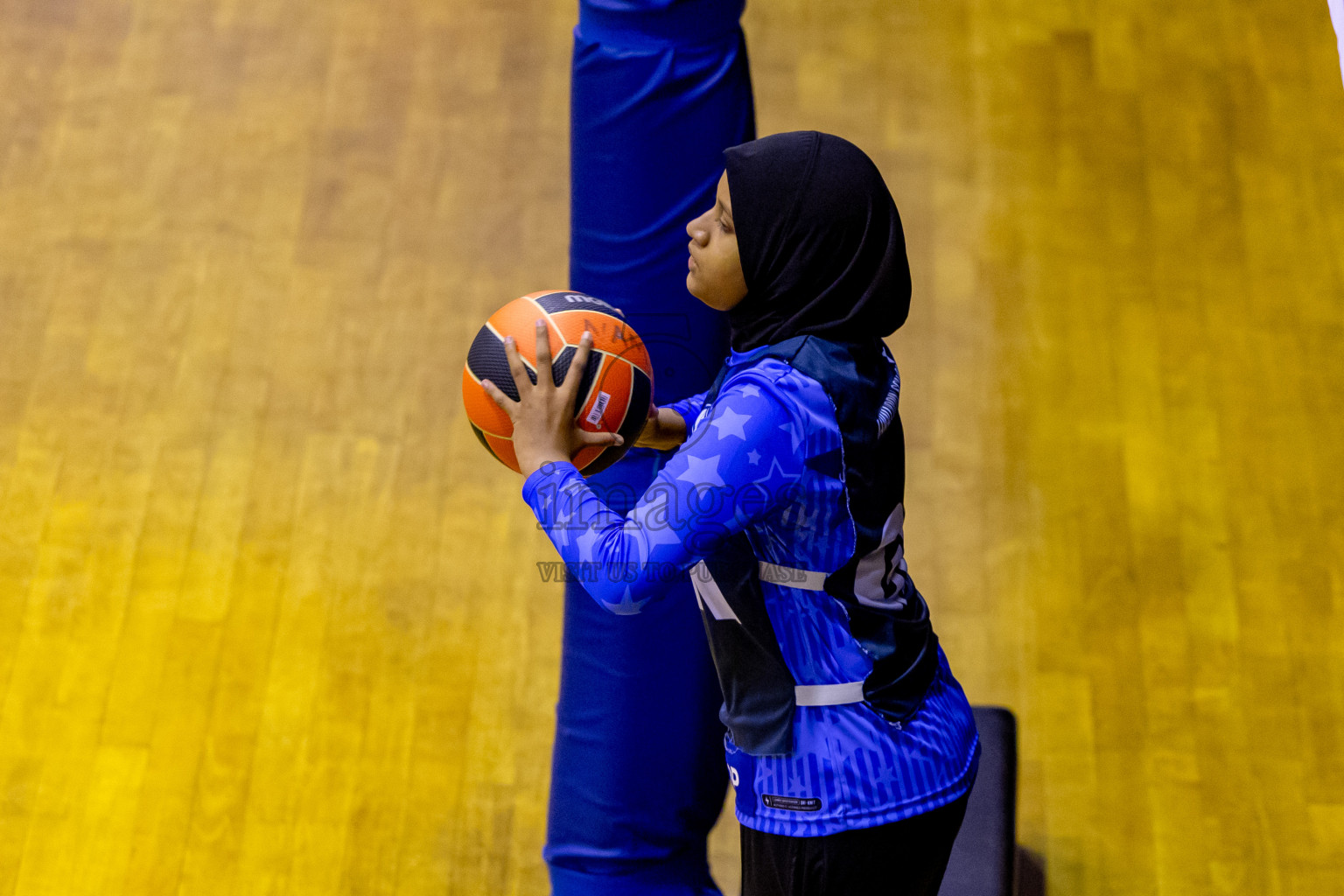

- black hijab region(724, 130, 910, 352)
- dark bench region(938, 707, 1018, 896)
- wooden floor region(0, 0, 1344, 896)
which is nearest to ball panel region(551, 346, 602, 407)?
black hijab region(724, 130, 910, 352)

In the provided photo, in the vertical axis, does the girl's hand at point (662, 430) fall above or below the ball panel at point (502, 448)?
below

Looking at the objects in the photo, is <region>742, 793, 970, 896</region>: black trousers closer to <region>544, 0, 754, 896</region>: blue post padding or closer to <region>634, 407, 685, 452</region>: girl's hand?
<region>634, 407, 685, 452</region>: girl's hand

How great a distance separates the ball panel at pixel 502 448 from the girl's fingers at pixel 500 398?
0.08 metres

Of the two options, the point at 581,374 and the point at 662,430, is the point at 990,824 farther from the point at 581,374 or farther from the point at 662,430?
the point at 581,374

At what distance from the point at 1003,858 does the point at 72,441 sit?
7.77ft

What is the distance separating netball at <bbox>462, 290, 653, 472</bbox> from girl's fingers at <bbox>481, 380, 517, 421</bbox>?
0.09ft

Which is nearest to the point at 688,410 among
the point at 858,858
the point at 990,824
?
the point at 858,858

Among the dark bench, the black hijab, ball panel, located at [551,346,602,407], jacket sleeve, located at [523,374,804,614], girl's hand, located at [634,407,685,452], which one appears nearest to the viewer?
jacket sleeve, located at [523,374,804,614]

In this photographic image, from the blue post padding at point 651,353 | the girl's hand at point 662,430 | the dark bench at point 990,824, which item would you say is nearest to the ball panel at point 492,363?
the girl's hand at point 662,430

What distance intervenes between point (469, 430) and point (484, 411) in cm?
141

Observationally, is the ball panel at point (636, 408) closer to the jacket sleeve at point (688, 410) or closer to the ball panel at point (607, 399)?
the ball panel at point (607, 399)

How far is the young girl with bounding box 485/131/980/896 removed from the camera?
1.24 m

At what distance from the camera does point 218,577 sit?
107 inches

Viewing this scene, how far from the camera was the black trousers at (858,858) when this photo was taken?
1302 millimetres
